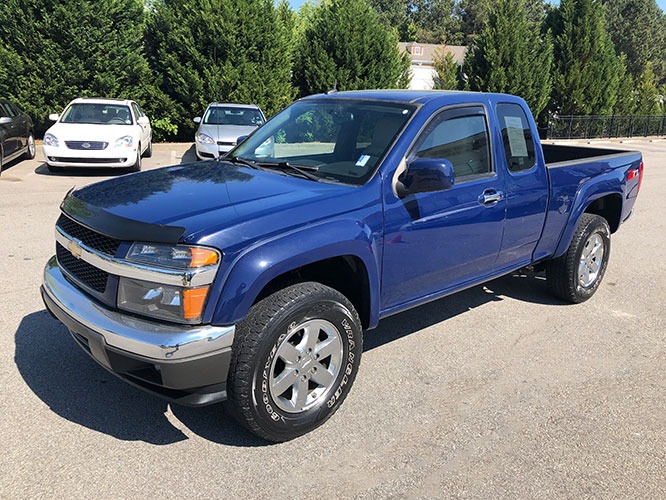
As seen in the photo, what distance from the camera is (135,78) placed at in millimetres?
18312

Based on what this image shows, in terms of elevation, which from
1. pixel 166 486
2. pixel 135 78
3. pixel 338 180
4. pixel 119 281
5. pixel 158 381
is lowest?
pixel 166 486

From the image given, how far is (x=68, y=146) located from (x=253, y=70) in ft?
28.2

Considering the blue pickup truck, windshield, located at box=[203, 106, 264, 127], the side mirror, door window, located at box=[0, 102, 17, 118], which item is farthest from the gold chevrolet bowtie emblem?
door window, located at box=[0, 102, 17, 118]

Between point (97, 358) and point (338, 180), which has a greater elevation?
point (338, 180)

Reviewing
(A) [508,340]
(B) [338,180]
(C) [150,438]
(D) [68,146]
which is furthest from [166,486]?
(D) [68,146]

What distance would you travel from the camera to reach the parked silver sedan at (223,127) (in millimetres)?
12828

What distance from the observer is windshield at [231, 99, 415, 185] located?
3771mm

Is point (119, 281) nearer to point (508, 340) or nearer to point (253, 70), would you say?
point (508, 340)

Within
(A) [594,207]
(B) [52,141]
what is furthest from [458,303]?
(B) [52,141]

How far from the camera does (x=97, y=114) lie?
12578 mm

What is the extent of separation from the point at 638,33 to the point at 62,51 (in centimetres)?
6206

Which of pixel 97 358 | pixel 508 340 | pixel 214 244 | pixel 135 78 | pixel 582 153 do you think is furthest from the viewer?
pixel 135 78

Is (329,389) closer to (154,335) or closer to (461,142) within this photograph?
(154,335)

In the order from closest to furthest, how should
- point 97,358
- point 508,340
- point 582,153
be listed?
point 97,358, point 508,340, point 582,153
